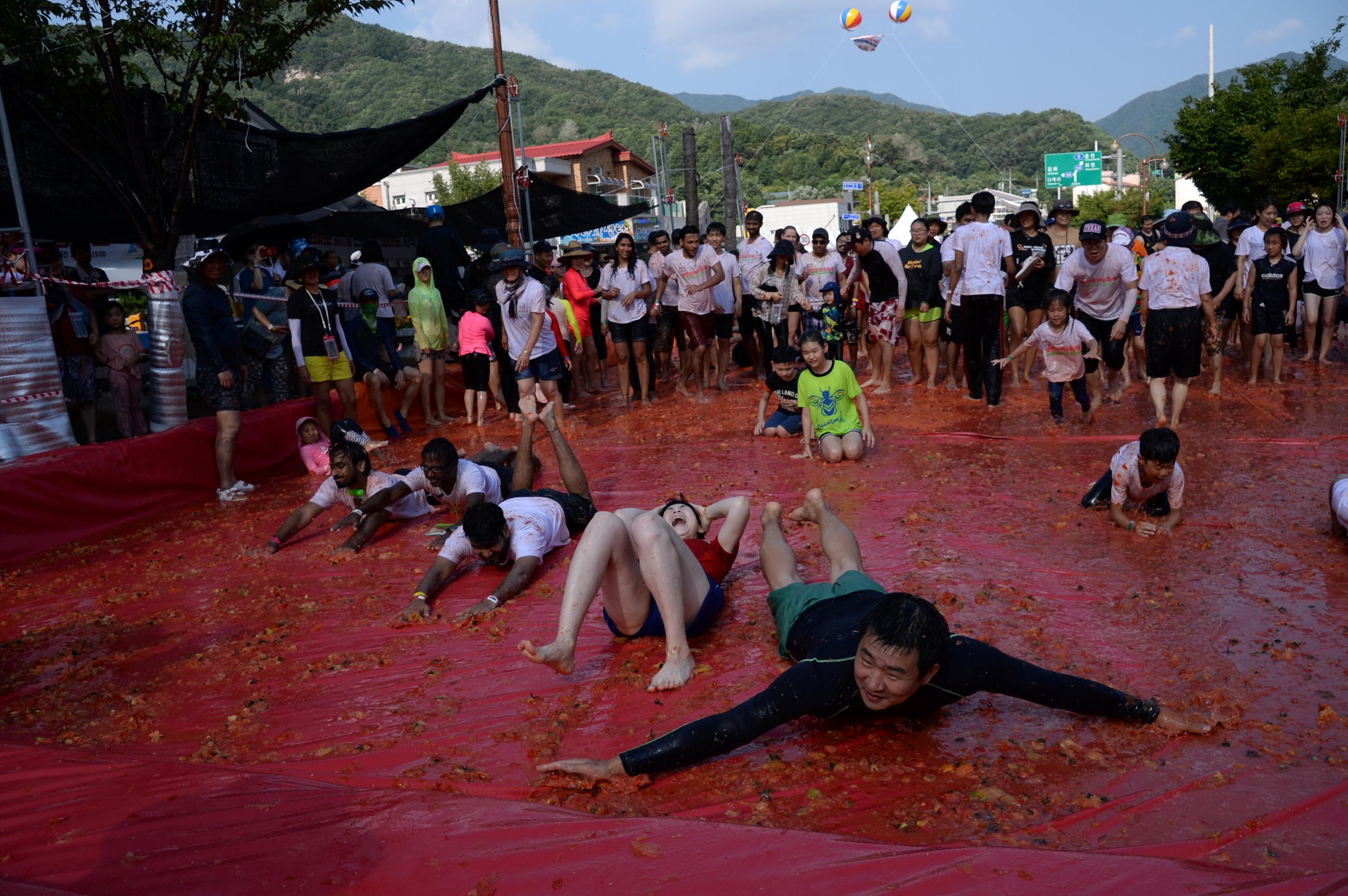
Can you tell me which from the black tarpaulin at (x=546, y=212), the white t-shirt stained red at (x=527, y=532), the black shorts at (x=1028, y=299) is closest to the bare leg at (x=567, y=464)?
the white t-shirt stained red at (x=527, y=532)

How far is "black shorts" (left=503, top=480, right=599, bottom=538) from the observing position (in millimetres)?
6586

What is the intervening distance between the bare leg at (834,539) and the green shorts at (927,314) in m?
7.14

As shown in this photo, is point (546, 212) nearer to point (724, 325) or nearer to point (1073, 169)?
point (724, 325)

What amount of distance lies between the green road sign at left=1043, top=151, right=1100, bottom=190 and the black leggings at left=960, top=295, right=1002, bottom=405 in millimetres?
62255

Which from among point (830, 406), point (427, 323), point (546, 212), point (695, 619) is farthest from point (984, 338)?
point (546, 212)

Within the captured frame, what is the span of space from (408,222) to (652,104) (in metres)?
106

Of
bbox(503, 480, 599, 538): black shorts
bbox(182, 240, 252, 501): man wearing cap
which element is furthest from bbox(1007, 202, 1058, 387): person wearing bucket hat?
bbox(182, 240, 252, 501): man wearing cap

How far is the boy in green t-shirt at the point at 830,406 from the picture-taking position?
8.40 meters

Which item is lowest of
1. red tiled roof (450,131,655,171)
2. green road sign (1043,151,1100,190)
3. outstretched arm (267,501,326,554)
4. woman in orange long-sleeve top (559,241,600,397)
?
outstretched arm (267,501,326,554)

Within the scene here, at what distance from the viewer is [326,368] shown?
10250 mm

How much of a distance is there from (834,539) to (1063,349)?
5.38 metres

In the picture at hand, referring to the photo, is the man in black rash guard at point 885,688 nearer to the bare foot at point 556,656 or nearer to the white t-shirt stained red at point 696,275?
the bare foot at point 556,656

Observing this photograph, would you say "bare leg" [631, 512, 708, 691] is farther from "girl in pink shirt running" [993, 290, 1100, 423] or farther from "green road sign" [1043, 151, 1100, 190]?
"green road sign" [1043, 151, 1100, 190]

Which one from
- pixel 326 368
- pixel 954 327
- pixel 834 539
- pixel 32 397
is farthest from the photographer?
pixel 954 327
